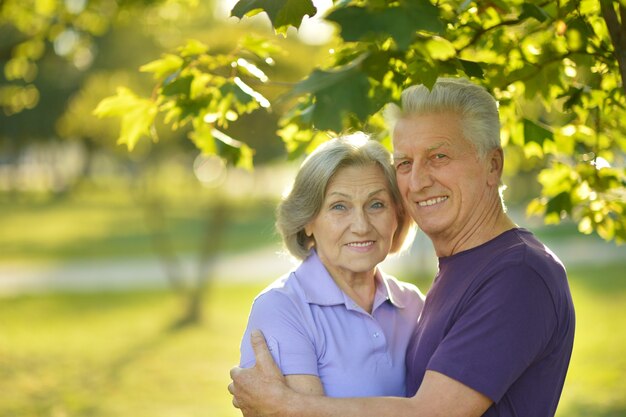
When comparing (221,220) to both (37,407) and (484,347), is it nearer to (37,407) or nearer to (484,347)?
(37,407)

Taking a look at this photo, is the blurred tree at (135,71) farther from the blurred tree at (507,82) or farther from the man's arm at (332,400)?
the man's arm at (332,400)

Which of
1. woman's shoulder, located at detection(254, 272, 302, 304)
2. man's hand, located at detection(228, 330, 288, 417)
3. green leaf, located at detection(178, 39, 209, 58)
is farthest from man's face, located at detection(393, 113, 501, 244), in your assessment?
green leaf, located at detection(178, 39, 209, 58)

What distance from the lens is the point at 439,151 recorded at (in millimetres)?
3211

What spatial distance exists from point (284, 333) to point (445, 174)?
0.80 m

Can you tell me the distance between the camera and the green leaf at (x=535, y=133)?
13.6 feet

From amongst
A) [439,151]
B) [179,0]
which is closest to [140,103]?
[439,151]

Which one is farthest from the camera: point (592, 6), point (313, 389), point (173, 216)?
point (173, 216)

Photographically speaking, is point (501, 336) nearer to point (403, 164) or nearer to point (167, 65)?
point (403, 164)

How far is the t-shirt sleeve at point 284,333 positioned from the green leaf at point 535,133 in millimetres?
1500

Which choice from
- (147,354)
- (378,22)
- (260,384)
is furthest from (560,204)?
(147,354)

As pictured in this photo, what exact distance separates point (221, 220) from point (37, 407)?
580 cm

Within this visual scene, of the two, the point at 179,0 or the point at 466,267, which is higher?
the point at 179,0

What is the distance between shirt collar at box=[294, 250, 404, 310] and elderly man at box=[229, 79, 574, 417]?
0.27 metres

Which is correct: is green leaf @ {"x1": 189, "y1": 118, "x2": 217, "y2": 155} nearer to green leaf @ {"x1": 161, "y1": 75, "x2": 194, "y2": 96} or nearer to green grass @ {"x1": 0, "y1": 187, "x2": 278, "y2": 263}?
green leaf @ {"x1": 161, "y1": 75, "x2": 194, "y2": 96}
